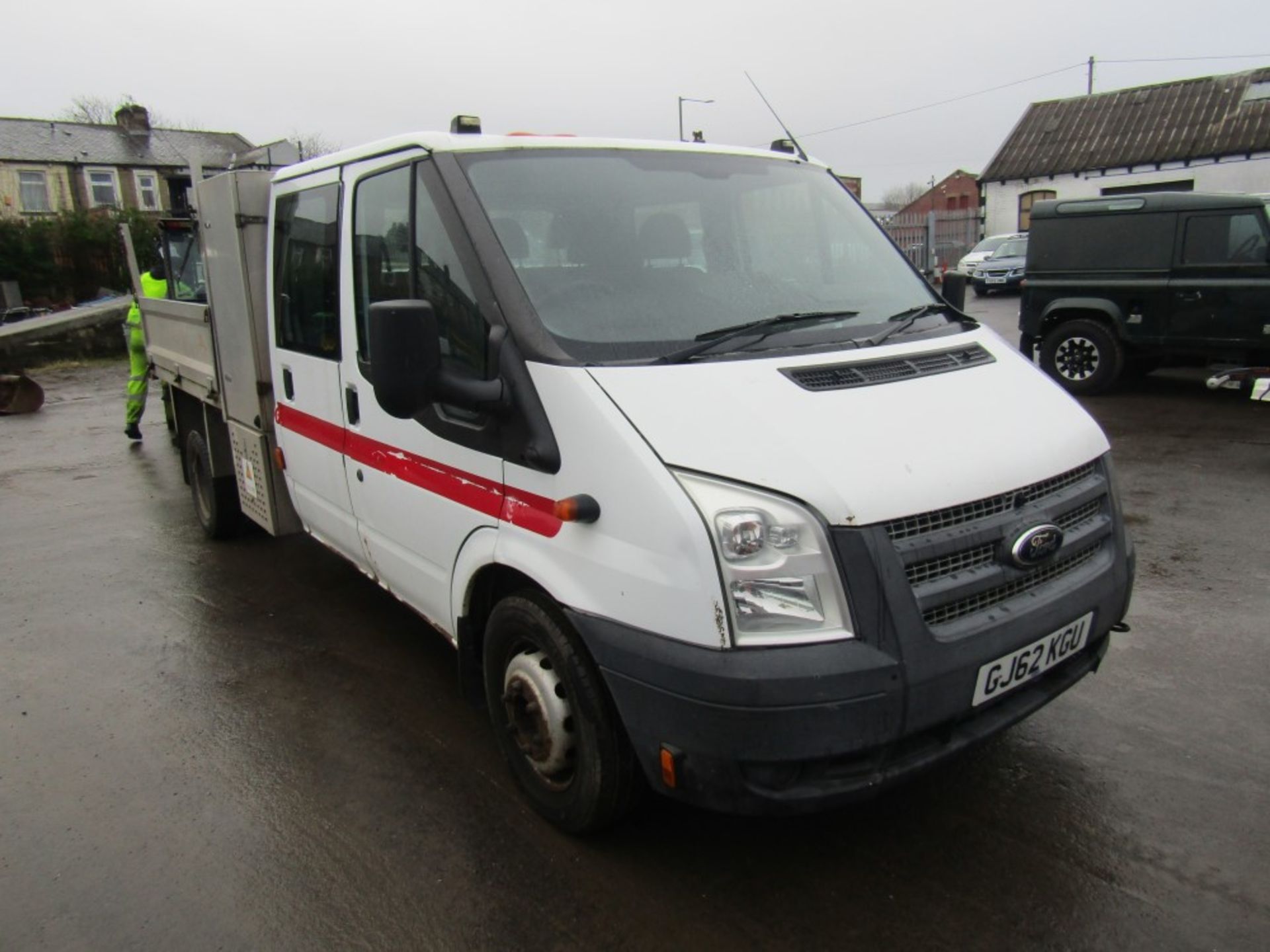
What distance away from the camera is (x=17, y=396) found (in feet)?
43.1

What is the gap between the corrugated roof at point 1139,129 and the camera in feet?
87.2

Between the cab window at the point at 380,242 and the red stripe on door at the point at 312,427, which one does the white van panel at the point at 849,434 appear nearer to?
the cab window at the point at 380,242

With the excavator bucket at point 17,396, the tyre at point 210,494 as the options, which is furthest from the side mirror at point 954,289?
the excavator bucket at point 17,396

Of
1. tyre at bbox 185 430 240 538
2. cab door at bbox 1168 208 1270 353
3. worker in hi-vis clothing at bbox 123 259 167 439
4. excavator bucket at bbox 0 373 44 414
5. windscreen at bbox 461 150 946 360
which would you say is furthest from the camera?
excavator bucket at bbox 0 373 44 414

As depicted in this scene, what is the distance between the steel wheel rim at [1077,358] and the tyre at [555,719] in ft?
31.1

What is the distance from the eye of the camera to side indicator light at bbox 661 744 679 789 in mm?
2416

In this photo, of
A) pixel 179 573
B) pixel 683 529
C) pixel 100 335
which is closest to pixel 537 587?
pixel 683 529

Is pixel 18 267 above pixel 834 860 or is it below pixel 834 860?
above

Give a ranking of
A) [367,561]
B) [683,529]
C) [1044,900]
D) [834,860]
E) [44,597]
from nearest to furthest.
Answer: [683,529] → [1044,900] → [834,860] → [367,561] → [44,597]

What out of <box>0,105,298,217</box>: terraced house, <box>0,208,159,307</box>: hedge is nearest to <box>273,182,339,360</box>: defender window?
<box>0,208,159,307</box>: hedge

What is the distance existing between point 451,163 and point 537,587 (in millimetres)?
1430

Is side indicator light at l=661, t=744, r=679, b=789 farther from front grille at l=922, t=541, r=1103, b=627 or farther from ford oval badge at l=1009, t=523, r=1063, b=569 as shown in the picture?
ford oval badge at l=1009, t=523, r=1063, b=569

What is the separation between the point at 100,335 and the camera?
806 inches

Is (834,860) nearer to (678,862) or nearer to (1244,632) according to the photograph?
(678,862)
